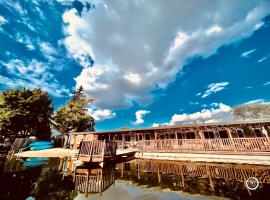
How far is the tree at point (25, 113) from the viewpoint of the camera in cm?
2756

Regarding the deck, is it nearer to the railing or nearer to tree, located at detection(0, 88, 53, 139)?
the railing

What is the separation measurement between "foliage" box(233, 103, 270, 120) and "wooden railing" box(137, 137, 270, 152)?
159 feet

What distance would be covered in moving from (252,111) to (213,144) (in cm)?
4979

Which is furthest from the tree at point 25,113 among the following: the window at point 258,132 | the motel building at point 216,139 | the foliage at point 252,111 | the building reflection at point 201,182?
the foliage at point 252,111

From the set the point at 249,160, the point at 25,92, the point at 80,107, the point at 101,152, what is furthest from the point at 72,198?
the point at 80,107

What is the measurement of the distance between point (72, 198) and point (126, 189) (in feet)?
8.68

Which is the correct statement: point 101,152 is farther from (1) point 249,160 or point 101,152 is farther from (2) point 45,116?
(2) point 45,116

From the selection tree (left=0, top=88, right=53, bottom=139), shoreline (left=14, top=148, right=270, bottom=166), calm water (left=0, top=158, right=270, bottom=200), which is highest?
tree (left=0, top=88, right=53, bottom=139)

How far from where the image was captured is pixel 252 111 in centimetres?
5244

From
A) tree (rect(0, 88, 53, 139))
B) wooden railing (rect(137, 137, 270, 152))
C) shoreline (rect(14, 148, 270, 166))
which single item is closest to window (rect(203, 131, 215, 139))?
wooden railing (rect(137, 137, 270, 152))

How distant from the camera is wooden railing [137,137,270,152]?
13.4 meters

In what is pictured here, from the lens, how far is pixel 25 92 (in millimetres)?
30984

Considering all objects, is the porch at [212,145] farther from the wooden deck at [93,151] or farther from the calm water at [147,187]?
the wooden deck at [93,151]

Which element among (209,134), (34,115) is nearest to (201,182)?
(209,134)
